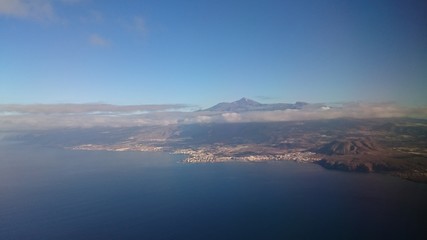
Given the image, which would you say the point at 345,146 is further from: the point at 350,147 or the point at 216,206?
the point at 216,206

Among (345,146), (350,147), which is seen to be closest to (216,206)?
(345,146)

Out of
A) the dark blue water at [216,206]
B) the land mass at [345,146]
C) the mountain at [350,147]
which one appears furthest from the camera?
the mountain at [350,147]

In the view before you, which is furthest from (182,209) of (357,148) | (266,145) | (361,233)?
(266,145)

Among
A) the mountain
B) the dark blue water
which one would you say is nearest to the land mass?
the mountain

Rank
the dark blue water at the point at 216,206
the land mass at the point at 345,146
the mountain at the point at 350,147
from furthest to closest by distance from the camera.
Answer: the mountain at the point at 350,147 → the land mass at the point at 345,146 → the dark blue water at the point at 216,206

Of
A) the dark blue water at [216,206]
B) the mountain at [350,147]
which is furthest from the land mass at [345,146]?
the dark blue water at [216,206]

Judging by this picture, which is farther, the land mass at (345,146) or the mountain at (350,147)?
the mountain at (350,147)

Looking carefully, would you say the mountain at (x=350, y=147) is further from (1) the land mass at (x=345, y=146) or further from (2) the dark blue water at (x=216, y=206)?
(2) the dark blue water at (x=216, y=206)

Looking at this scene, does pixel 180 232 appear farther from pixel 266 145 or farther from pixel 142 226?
pixel 266 145

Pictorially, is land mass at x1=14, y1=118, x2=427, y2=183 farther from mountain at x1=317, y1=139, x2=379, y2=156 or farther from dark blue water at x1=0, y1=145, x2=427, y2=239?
dark blue water at x1=0, y1=145, x2=427, y2=239
